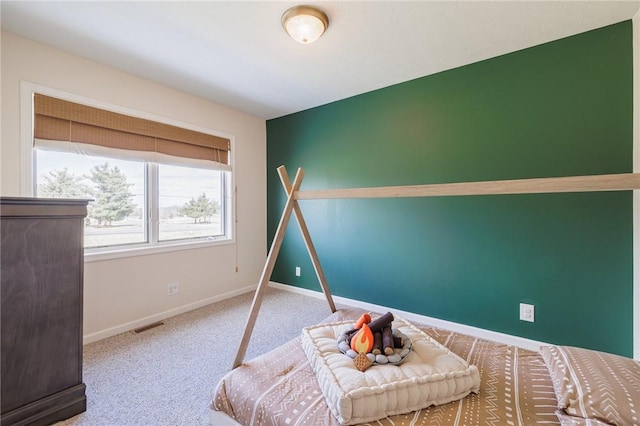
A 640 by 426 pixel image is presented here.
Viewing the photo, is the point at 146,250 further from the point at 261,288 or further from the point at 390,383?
the point at 390,383

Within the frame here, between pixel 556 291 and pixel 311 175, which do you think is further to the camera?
pixel 311 175

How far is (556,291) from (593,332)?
0.34 metres

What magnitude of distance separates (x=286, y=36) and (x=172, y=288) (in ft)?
8.72

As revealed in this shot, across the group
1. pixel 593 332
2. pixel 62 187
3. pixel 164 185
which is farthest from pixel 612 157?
pixel 62 187

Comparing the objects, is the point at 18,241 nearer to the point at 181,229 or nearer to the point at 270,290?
the point at 181,229

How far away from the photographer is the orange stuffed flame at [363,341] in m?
1.38

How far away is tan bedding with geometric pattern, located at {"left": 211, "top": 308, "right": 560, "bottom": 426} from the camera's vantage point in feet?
3.54

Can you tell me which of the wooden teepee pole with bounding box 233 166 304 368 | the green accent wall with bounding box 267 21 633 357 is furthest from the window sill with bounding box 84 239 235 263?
the wooden teepee pole with bounding box 233 166 304 368

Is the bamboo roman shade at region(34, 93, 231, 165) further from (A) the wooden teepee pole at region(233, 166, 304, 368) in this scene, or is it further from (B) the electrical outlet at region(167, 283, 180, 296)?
(A) the wooden teepee pole at region(233, 166, 304, 368)

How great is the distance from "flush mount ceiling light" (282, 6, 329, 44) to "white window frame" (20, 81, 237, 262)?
1.75m

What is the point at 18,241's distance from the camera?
4.61 ft

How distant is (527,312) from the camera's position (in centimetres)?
224

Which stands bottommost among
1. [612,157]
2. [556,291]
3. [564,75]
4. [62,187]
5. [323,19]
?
[556,291]

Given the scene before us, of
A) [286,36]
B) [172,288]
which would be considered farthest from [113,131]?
[286,36]
